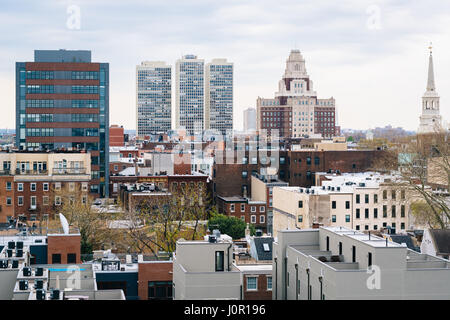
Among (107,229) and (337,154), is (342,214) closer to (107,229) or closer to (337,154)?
(107,229)

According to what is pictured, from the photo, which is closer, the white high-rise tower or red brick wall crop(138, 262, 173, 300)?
red brick wall crop(138, 262, 173, 300)

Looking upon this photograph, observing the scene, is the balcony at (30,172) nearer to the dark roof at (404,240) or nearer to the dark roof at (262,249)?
the dark roof at (262,249)

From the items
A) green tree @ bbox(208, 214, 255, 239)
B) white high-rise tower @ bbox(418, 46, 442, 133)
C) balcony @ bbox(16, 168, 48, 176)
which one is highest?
white high-rise tower @ bbox(418, 46, 442, 133)

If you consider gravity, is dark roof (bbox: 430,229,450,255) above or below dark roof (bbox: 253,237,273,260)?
above

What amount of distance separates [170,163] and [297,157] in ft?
53.3

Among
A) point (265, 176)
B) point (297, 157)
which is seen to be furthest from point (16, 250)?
point (297, 157)

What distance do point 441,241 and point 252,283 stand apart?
9.51 meters

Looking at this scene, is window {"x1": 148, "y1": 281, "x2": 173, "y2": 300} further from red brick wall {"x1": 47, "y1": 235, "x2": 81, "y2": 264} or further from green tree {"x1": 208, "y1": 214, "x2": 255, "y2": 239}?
green tree {"x1": 208, "y1": 214, "x2": 255, "y2": 239}

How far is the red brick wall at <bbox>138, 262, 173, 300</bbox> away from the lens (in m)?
27.8

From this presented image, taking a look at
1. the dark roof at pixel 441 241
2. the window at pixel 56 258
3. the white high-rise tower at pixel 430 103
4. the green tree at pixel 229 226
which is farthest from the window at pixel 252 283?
the white high-rise tower at pixel 430 103

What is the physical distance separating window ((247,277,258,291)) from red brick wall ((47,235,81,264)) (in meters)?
7.42

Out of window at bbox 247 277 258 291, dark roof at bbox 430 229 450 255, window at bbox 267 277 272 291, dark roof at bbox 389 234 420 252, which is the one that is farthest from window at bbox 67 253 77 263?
dark roof at bbox 430 229 450 255

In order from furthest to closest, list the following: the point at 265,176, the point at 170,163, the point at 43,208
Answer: the point at 170,163, the point at 265,176, the point at 43,208

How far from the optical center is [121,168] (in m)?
93.2
